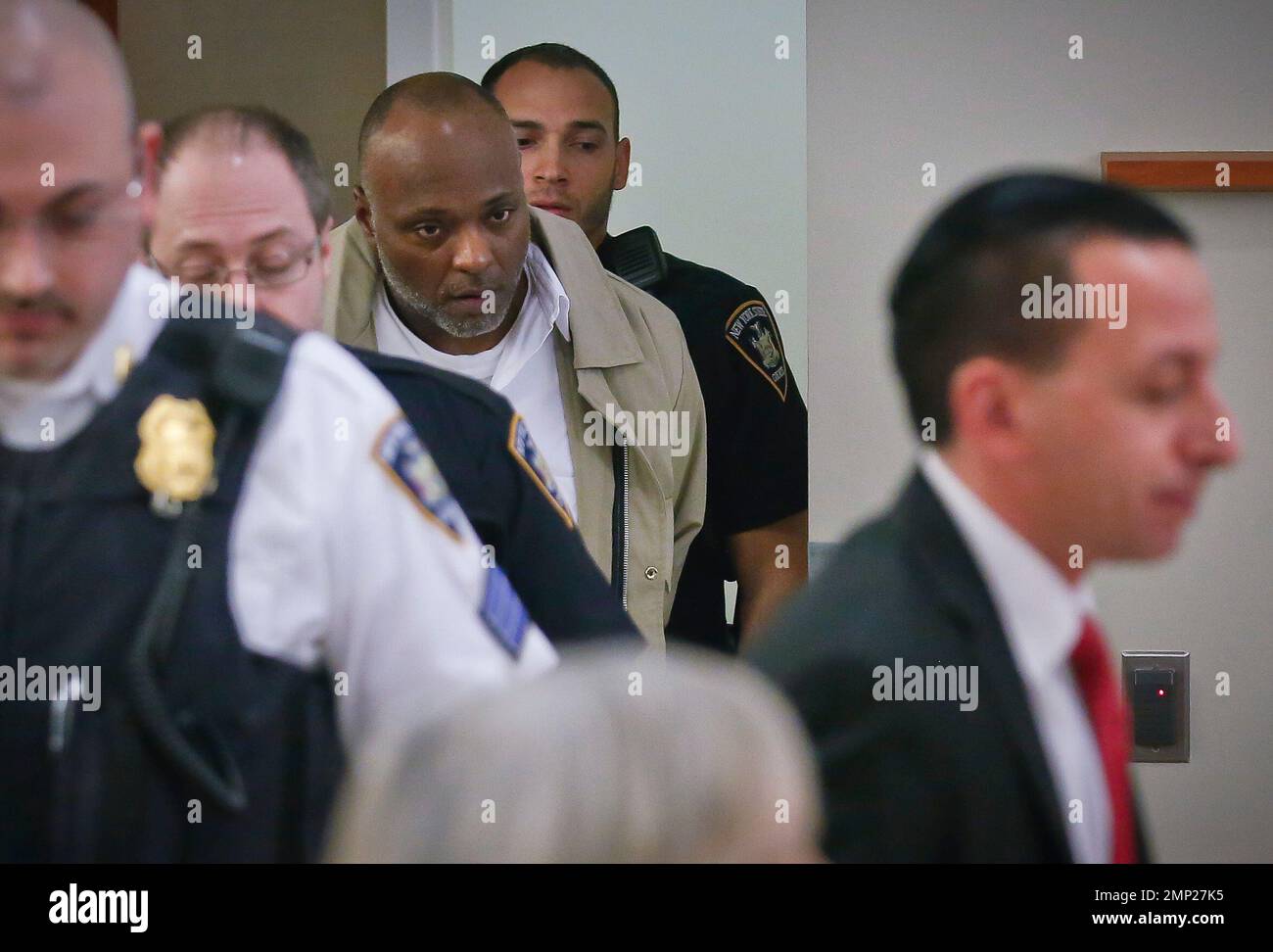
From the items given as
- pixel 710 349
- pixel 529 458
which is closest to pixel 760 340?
pixel 710 349

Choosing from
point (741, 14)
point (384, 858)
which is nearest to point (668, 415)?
point (741, 14)

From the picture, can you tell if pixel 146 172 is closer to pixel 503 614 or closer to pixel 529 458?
pixel 529 458

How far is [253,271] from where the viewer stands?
1364 millimetres

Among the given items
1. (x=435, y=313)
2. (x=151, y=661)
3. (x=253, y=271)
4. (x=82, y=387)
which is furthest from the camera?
(x=435, y=313)

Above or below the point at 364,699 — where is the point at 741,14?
above

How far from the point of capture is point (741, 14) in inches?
65.3

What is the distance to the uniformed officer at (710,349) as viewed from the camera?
1624 millimetres

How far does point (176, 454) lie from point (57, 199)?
0.86 ft

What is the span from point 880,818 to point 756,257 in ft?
2.29
